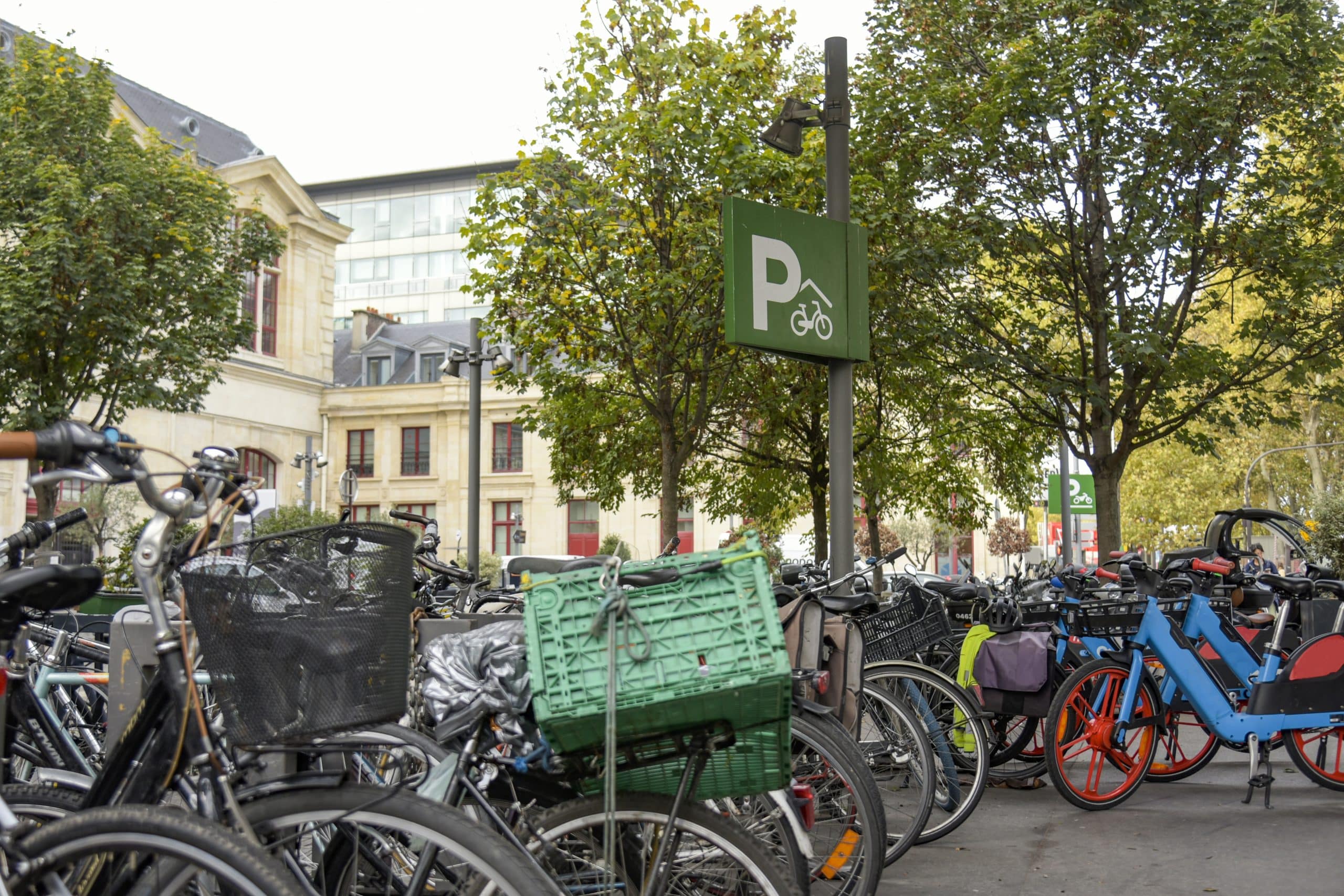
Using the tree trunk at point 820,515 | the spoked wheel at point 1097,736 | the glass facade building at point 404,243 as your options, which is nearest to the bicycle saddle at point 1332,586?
the spoked wheel at point 1097,736

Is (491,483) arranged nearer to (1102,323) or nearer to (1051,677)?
(1102,323)

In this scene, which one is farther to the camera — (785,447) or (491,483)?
(491,483)

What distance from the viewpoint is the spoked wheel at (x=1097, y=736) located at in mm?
6473

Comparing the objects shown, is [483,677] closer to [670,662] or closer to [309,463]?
[670,662]

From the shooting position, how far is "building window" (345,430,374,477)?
56438 mm

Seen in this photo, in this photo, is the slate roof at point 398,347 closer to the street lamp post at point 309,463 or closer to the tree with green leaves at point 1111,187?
the street lamp post at point 309,463

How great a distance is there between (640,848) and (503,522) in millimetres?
54579

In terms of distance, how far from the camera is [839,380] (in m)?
7.76

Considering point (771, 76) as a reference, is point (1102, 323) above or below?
below

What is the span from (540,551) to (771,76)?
40.9 m

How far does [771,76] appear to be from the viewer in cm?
1617

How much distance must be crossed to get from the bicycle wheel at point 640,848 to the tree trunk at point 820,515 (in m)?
15.2

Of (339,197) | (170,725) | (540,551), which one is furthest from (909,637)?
(339,197)

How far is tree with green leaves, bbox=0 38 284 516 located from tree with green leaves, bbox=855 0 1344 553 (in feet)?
42.0
